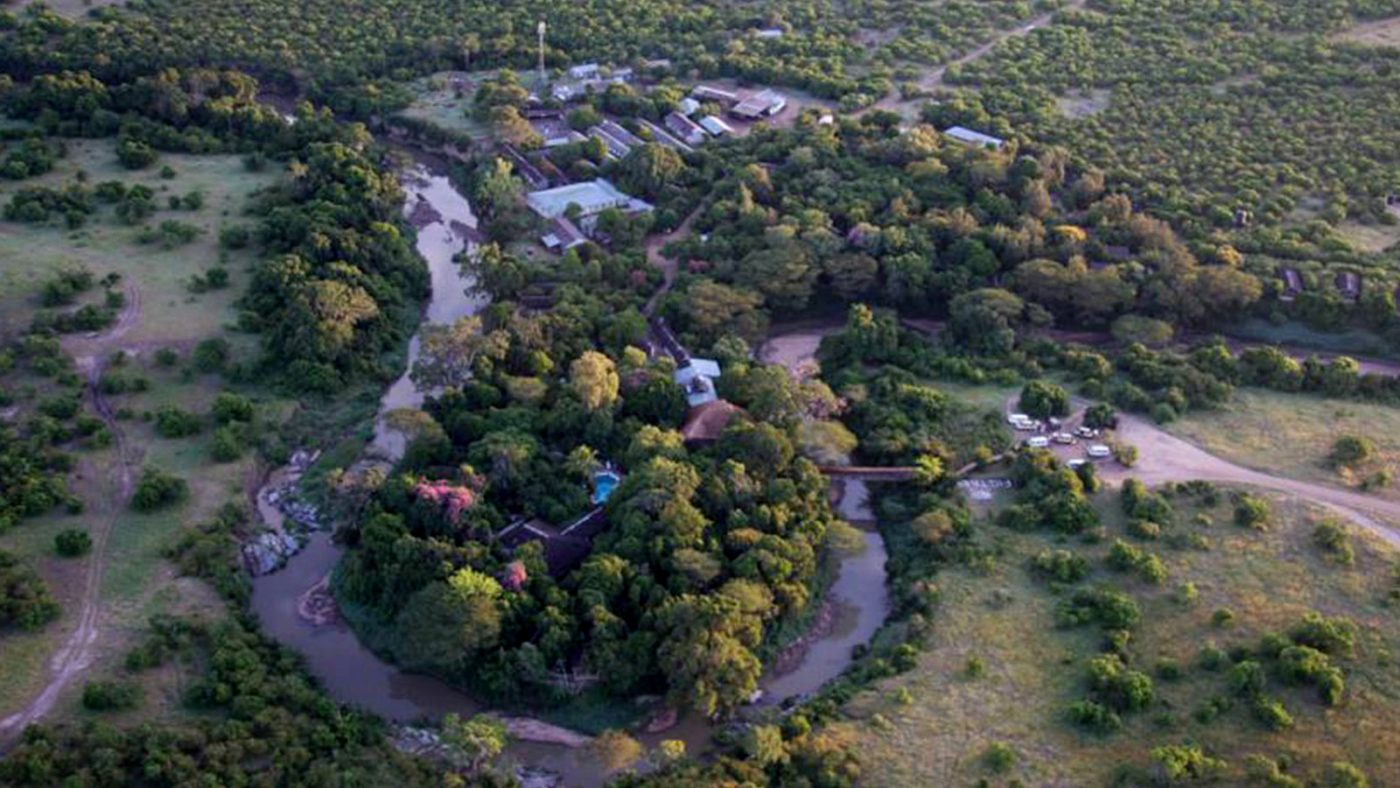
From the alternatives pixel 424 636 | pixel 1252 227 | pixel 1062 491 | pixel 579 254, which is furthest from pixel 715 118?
pixel 424 636

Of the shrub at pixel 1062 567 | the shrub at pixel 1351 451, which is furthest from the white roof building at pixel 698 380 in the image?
the shrub at pixel 1351 451

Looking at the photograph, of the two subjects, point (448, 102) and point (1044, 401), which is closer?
point (1044, 401)

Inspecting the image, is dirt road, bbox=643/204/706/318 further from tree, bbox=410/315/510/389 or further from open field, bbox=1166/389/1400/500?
open field, bbox=1166/389/1400/500

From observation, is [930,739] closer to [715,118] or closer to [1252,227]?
[1252,227]

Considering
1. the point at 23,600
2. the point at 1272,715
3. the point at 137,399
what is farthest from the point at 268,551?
the point at 1272,715

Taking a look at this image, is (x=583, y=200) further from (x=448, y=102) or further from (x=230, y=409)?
(x=230, y=409)

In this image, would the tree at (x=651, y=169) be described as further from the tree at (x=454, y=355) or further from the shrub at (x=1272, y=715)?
the shrub at (x=1272, y=715)
